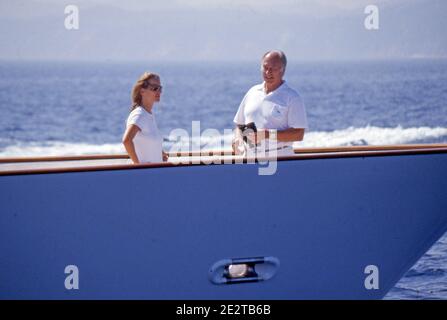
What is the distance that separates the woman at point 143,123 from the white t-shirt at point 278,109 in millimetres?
679

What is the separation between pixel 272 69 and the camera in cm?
570

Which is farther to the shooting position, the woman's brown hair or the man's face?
the man's face

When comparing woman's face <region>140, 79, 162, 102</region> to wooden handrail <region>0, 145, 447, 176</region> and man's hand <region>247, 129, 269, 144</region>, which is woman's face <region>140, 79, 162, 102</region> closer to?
wooden handrail <region>0, 145, 447, 176</region>

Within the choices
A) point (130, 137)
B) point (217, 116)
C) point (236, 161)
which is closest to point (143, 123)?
point (130, 137)

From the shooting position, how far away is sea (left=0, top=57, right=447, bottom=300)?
24659 millimetres

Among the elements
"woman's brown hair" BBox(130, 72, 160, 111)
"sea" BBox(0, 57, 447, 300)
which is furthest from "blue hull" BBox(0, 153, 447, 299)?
"sea" BBox(0, 57, 447, 300)

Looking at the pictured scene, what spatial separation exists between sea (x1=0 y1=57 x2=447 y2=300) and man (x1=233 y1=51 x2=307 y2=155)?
3.52 metres

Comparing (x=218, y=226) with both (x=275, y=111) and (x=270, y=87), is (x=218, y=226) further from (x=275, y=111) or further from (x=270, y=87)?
(x=270, y=87)

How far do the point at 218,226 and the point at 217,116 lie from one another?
38.4 metres
